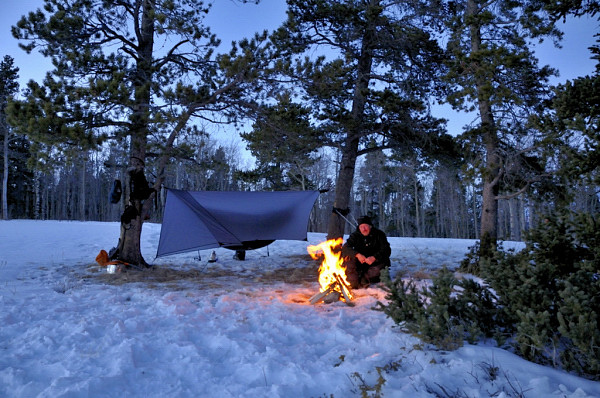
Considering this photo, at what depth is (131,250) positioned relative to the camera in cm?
666

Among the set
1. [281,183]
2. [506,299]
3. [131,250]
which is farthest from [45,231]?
[506,299]

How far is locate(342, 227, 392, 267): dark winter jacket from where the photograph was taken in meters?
5.54

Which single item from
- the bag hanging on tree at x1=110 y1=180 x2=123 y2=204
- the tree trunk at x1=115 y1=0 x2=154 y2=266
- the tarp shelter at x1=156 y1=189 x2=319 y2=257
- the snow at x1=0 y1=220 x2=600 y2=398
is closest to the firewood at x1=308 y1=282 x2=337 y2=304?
the snow at x1=0 y1=220 x2=600 y2=398

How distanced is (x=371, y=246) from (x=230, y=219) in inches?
106

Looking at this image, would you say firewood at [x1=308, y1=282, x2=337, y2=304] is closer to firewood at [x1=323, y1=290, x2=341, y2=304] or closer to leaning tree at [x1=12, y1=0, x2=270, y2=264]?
firewood at [x1=323, y1=290, x2=341, y2=304]

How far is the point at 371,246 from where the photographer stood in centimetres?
562

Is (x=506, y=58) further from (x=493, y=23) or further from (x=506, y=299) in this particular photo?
(x=506, y=299)

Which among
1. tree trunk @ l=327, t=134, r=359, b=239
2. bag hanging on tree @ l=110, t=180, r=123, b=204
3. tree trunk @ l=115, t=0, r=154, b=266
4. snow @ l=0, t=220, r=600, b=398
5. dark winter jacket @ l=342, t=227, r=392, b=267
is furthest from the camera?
tree trunk @ l=327, t=134, r=359, b=239

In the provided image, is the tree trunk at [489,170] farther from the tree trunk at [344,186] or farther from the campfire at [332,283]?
the campfire at [332,283]

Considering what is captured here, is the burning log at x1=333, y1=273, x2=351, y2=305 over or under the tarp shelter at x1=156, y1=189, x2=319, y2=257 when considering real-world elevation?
under

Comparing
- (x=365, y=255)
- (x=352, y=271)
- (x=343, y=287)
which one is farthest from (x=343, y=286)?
(x=365, y=255)

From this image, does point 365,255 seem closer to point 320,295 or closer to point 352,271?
point 352,271

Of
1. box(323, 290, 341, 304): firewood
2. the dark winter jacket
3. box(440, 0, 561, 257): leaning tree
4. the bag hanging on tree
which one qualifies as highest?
box(440, 0, 561, 257): leaning tree

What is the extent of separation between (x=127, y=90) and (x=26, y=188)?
107ft
